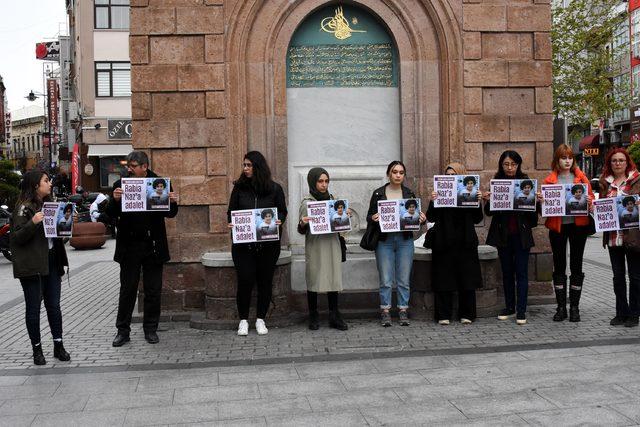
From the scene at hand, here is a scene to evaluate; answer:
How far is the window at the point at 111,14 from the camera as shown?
3822 cm

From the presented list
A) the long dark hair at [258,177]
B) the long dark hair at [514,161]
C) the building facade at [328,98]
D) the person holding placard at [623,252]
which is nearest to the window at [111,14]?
the building facade at [328,98]

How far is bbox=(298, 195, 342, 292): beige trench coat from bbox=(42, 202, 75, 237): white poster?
251 centimetres

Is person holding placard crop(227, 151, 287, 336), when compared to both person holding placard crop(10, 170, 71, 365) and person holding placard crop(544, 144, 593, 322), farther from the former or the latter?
person holding placard crop(544, 144, 593, 322)

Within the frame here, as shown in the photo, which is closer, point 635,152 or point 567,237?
point 567,237

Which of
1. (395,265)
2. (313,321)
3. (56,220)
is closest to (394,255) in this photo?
(395,265)

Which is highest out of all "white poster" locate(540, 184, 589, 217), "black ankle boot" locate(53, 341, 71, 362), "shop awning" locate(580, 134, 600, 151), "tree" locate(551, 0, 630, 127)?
"tree" locate(551, 0, 630, 127)

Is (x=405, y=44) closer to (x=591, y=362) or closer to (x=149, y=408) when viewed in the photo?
(x=591, y=362)

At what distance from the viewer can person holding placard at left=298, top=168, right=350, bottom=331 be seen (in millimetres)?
8797

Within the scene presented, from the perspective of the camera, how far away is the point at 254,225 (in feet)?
28.0

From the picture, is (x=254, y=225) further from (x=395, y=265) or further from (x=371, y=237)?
(x=395, y=265)

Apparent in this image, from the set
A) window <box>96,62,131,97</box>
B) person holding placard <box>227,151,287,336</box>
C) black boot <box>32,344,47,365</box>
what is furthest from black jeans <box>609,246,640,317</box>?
window <box>96,62,131,97</box>

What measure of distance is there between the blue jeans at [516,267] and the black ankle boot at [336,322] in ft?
→ 6.35

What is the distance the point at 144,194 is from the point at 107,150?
31.6 m

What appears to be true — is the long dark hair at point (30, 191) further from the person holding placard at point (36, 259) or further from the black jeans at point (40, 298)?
the black jeans at point (40, 298)
